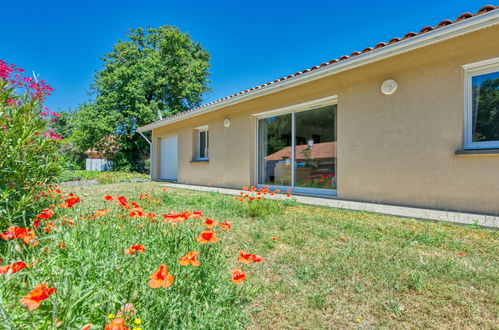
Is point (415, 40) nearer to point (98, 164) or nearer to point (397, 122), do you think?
point (397, 122)

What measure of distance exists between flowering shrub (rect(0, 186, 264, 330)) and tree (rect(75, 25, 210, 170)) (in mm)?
18211

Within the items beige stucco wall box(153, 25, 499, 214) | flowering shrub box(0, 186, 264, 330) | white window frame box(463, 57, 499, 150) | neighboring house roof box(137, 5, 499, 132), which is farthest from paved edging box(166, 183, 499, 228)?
flowering shrub box(0, 186, 264, 330)

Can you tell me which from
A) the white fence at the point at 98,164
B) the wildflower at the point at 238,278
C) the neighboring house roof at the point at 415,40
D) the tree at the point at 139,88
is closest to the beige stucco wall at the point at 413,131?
the neighboring house roof at the point at 415,40

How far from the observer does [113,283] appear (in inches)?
48.7

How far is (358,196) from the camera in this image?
5336 mm

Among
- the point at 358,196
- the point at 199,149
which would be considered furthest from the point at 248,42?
the point at 358,196

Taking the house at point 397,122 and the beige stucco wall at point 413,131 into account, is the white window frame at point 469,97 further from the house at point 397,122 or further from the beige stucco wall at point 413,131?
the beige stucco wall at point 413,131

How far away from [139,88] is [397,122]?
60.7ft

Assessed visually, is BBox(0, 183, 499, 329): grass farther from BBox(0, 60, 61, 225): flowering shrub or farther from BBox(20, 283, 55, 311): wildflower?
BBox(0, 60, 61, 225): flowering shrub

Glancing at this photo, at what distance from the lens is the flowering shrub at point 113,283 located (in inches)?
39.9

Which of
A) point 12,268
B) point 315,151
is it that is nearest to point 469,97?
point 315,151

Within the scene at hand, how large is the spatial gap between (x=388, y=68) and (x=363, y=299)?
4.52m

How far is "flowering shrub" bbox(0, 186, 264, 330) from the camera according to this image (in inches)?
39.9

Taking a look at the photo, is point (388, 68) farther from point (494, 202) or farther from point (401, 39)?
point (494, 202)
